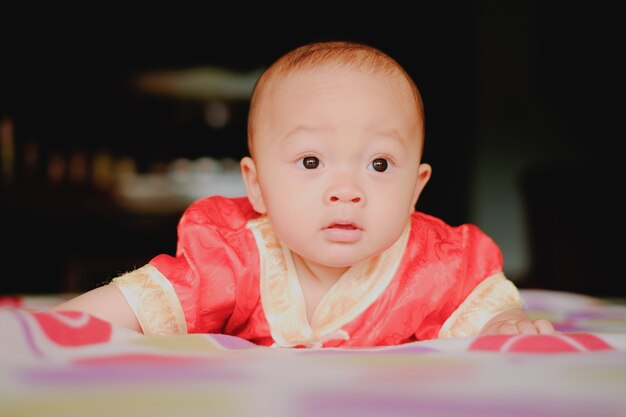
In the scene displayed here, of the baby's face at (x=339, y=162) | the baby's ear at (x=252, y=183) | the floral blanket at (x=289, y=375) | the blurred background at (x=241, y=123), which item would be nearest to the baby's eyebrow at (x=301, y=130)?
the baby's face at (x=339, y=162)

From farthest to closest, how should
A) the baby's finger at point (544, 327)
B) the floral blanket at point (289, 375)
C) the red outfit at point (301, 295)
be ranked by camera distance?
1. the red outfit at point (301, 295)
2. the baby's finger at point (544, 327)
3. the floral blanket at point (289, 375)

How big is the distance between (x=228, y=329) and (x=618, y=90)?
3.49 metres

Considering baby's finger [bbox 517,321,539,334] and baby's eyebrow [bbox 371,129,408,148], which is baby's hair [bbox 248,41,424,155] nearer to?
baby's eyebrow [bbox 371,129,408,148]

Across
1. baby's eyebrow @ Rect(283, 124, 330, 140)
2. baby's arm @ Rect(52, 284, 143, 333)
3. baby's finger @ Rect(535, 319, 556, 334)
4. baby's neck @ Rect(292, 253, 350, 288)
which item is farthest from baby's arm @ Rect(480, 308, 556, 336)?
baby's arm @ Rect(52, 284, 143, 333)

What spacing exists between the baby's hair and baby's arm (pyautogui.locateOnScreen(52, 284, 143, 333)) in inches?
10.1

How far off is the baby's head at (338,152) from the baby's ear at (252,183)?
5 cm

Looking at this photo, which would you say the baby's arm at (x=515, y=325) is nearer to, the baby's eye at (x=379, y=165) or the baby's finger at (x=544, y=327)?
the baby's finger at (x=544, y=327)

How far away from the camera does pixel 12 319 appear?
1.86 feet

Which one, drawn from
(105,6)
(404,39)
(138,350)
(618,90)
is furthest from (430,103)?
(138,350)

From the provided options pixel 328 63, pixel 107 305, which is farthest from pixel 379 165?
pixel 107 305

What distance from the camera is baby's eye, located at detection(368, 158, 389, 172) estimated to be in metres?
0.79

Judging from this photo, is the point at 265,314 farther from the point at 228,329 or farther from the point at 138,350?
the point at 138,350

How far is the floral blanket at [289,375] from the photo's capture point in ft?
1.51

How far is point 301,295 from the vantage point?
89cm
